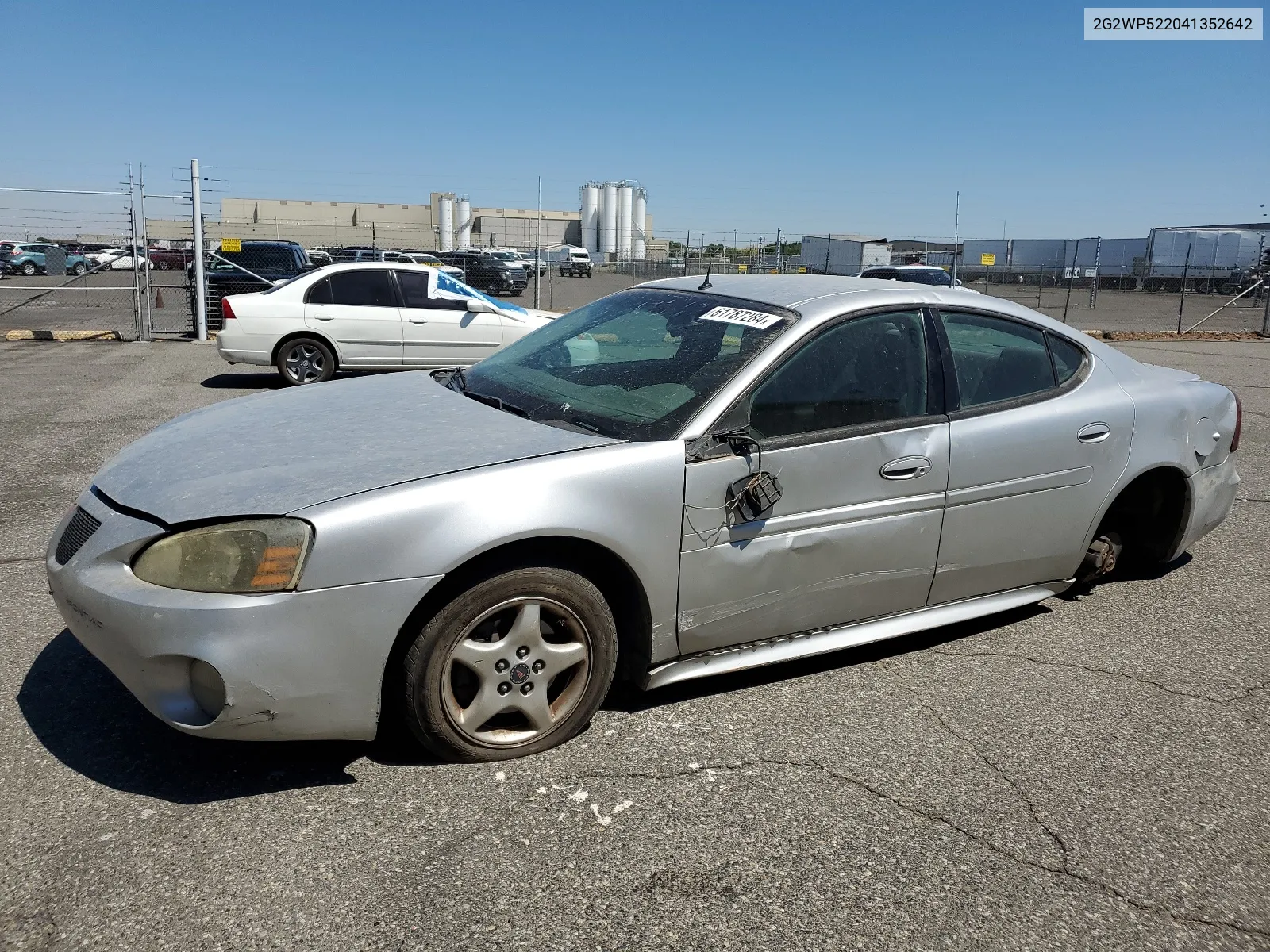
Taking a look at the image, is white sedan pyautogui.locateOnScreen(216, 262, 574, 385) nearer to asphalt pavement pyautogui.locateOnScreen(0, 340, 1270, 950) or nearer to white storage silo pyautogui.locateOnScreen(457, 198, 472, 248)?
asphalt pavement pyautogui.locateOnScreen(0, 340, 1270, 950)

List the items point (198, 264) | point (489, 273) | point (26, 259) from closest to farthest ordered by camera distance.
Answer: point (198, 264) < point (489, 273) < point (26, 259)

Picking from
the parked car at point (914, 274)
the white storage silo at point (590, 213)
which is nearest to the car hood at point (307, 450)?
the parked car at point (914, 274)

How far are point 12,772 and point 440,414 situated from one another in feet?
5.63

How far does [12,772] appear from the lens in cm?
301

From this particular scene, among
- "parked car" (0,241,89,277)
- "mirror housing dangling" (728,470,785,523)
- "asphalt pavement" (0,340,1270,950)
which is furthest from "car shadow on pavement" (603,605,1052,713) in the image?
"parked car" (0,241,89,277)

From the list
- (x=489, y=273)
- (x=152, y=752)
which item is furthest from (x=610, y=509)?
(x=489, y=273)

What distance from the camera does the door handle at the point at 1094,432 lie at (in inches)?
167

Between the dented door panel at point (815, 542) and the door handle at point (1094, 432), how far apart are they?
0.79 m

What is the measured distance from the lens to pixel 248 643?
8.93 feet

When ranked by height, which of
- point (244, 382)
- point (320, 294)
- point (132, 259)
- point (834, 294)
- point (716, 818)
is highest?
point (132, 259)

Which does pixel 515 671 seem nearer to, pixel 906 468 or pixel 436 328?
pixel 906 468

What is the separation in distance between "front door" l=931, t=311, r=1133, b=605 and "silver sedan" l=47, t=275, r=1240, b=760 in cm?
1

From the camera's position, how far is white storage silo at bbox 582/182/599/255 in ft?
246

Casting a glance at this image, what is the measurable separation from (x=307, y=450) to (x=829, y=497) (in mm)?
1766
